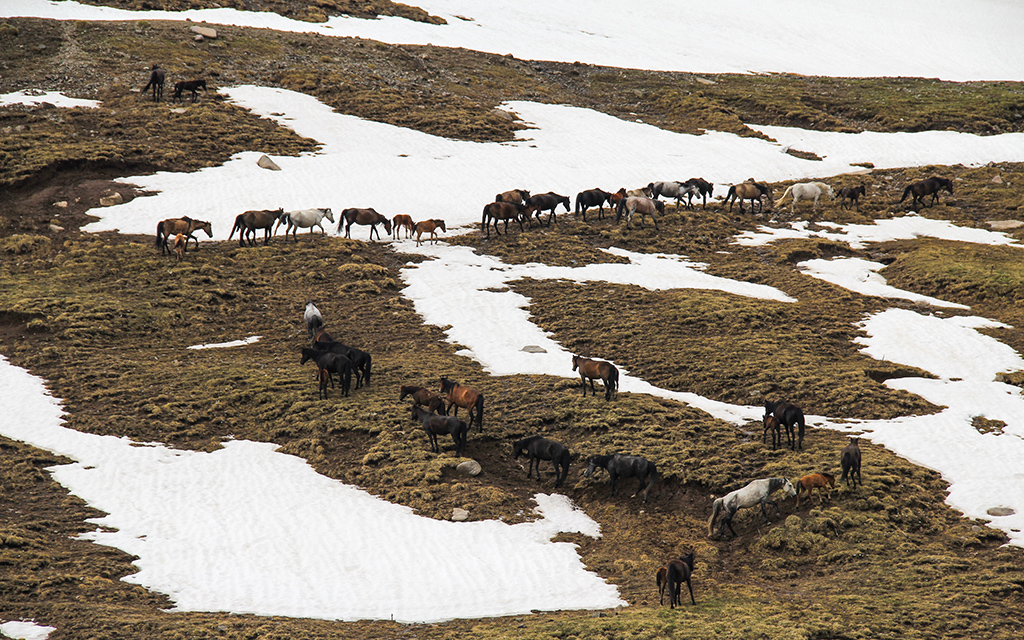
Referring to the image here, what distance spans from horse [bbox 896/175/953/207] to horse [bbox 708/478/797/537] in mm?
33374

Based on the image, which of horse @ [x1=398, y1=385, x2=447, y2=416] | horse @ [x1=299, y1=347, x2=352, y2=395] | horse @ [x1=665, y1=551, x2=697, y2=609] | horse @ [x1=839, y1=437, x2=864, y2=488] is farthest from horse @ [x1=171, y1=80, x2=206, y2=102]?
horse @ [x1=665, y1=551, x2=697, y2=609]

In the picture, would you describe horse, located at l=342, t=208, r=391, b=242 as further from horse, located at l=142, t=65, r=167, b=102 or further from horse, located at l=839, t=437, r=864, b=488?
horse, located at l=839, t=437, r=864, b=488

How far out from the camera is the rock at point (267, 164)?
44781 millimetres

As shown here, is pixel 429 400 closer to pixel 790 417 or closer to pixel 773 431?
pixel 773 431

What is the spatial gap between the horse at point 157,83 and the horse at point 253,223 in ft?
63.4

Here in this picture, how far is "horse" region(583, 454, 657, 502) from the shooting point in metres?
17.8

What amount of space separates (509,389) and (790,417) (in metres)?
8.08

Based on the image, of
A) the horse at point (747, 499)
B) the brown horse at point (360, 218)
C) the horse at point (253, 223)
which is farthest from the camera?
the brown horse at point (360, 218)

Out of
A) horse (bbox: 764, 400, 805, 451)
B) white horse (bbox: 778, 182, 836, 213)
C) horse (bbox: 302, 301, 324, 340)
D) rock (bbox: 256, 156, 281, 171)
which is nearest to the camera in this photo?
horse (bbox: 764, 400, 805, 451)

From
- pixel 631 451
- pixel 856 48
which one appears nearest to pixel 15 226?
pixel 631 451

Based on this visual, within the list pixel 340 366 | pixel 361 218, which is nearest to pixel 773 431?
pixel 340 366

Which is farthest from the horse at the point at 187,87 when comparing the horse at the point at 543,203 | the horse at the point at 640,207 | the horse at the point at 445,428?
the horse at the point at 445,428

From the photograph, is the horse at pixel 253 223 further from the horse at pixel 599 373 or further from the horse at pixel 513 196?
the horse at pixel 599 373

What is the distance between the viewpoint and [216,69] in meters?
57.3
